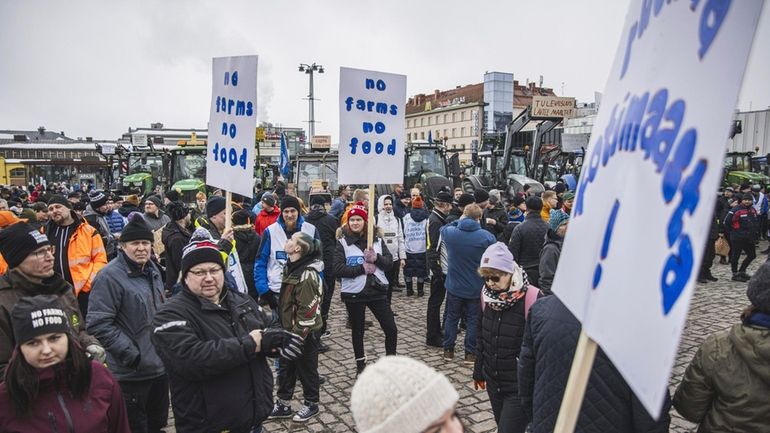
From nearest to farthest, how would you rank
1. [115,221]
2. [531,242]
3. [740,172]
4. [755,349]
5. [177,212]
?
[755,349] → [177,212] → [531,242] → [115,221] → [740,172]

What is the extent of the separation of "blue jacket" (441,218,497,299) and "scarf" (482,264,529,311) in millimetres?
2054

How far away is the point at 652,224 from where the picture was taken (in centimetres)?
126

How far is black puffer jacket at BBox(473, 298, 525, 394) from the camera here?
350 centimetres

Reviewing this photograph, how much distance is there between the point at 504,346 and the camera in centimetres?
354

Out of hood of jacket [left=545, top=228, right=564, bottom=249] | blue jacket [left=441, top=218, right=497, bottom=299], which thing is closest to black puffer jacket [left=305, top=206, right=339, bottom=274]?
blue jacket [left=441, top=218, right=497, bottom=299]

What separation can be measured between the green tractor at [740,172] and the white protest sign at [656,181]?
76.7ft

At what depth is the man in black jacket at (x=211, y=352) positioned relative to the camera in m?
2.71

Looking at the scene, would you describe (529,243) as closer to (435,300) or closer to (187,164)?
(435,300)

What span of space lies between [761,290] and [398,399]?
1.99 m

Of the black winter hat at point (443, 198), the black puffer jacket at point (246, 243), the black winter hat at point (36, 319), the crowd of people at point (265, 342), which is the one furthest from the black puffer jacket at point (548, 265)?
the black puffer jacket at point (246, 243)

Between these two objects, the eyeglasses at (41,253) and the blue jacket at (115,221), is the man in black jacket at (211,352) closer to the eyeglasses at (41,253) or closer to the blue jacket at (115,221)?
the eyeglasses at (41,253)

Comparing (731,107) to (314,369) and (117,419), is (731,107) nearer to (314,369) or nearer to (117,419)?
(117,419)

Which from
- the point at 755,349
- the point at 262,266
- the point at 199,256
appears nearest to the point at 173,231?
the point at 262,266

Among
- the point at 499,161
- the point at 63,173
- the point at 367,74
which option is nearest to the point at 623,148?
the point at 367,74
